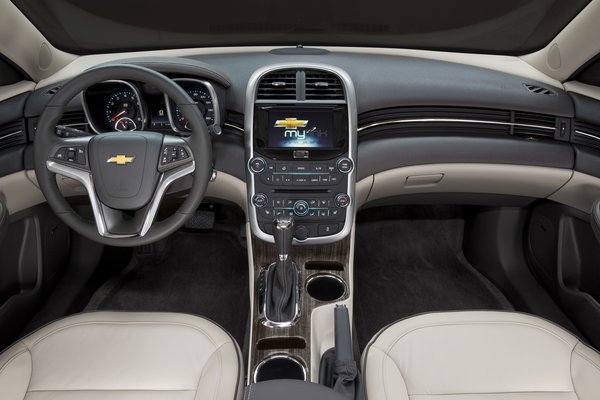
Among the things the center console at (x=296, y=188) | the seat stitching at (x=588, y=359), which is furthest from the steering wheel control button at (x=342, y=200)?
the seat stitching at (x=588, y=359)

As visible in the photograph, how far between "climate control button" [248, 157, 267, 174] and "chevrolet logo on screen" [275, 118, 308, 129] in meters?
0.13

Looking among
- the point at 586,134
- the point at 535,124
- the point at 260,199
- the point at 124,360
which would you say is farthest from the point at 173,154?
the point at 586,134

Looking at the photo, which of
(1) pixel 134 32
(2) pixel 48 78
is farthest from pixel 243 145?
(1) pixel 134 32

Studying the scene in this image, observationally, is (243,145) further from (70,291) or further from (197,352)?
(70,291)

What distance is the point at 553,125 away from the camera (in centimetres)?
165

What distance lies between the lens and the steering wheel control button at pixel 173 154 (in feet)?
4.06

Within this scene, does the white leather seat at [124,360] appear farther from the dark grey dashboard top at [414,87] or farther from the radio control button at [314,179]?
the dark grey dashboard top at [414,87]

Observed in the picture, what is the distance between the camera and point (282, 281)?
1.51m

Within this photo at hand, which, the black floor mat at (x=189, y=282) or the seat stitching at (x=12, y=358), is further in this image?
the black floor mat at (x=189, y=282)

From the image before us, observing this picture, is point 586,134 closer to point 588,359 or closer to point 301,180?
point 588,359

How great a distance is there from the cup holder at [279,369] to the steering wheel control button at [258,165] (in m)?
0.60

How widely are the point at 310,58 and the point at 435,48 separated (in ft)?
2.18

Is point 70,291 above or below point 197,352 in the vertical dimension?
below

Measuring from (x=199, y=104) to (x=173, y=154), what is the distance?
302 millimetres
